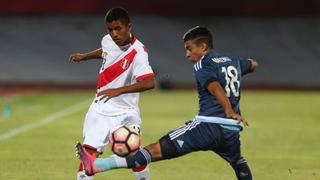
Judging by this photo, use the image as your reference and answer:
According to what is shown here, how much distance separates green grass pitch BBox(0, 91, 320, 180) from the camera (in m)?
11.7

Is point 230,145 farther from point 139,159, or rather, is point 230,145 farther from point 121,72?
point 121,72

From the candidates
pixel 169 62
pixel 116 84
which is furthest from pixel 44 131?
pixel 169 62

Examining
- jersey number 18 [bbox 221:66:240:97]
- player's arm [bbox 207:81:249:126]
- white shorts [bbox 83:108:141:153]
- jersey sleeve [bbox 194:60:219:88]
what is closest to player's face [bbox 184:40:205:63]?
jersey sleeve [bbox 194:60:219:88]

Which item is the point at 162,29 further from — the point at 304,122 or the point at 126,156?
the point at 126,156

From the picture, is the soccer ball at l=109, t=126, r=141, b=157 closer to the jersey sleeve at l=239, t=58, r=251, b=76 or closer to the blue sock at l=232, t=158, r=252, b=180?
the blue sock at l=232, t=158, r=252, b=180

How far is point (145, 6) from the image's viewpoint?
35844 millimetres

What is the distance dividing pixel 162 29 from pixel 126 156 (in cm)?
2786

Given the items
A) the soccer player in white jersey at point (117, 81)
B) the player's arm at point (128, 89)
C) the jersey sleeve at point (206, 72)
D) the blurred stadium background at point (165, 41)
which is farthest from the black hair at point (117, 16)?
the blurred stadium background at point (165, 41)

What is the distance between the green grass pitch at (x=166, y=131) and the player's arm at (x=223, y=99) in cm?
278

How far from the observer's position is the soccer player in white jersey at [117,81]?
9.23m

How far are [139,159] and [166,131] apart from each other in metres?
8.34

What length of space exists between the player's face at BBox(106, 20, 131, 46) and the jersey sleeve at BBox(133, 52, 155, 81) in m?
0.24

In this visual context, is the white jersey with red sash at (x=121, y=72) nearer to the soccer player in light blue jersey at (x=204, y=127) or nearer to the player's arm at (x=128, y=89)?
the player's arm at (x=128, y=89)

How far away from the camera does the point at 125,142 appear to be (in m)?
9.01
